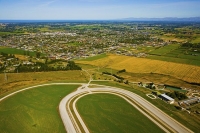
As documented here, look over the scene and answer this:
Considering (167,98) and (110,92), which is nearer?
(167,98)

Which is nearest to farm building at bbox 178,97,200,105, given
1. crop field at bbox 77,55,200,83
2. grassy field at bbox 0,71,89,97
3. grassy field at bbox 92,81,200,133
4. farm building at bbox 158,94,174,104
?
farm building at bbox 158,94,174,104

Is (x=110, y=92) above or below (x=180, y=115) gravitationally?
above

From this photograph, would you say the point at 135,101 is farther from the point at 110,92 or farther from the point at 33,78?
the point at 33,78

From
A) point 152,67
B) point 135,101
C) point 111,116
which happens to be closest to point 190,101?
point 135,101

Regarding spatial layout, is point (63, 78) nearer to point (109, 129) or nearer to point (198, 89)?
point (109, 129)

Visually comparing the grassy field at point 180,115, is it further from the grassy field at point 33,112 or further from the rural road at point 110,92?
the grassy field at point 33,112

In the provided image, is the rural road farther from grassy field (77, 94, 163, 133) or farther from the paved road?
Result: grassy field (77, 94, 163, 133)

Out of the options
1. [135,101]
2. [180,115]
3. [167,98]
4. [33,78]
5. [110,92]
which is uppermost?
[33,78]
